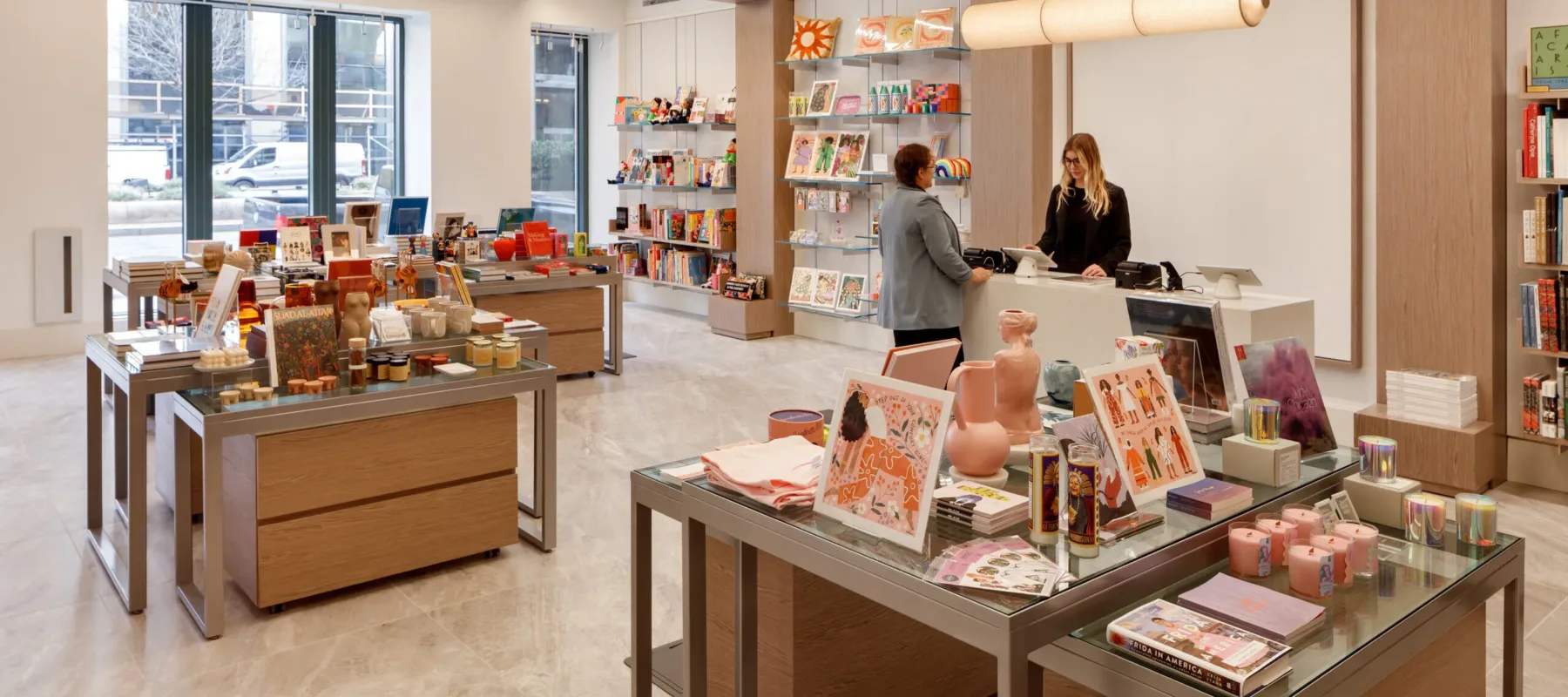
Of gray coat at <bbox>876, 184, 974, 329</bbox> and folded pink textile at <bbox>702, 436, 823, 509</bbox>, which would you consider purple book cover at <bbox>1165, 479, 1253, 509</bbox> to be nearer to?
folded pink textile at <bbox>702, 436, 823, 509</bbox>

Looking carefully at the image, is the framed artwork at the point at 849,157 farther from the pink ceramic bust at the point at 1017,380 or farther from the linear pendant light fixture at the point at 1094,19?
the pink ceramic bust at the point at 1017,380

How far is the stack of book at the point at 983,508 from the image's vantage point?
2.16m

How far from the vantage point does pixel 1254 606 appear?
2000 mm

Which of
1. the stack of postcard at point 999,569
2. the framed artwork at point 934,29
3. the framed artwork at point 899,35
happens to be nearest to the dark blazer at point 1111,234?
the framed artwork at point 934,29

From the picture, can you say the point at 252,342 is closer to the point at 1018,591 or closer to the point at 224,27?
the point at 1018,591

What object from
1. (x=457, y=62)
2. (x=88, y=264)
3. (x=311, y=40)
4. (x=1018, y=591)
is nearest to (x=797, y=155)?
(x=457, y=62)

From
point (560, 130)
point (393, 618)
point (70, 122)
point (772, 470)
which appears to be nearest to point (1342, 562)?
point (772, 470)

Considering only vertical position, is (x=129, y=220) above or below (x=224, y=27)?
below

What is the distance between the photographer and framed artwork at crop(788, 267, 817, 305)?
371 inches

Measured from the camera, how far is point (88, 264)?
8.95 m

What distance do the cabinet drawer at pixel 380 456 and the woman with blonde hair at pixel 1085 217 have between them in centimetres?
316

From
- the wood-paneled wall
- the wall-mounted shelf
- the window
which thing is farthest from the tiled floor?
the window

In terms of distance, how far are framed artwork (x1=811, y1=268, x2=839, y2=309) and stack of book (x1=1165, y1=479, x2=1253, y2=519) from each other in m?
6.84

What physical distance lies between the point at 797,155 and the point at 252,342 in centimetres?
593
